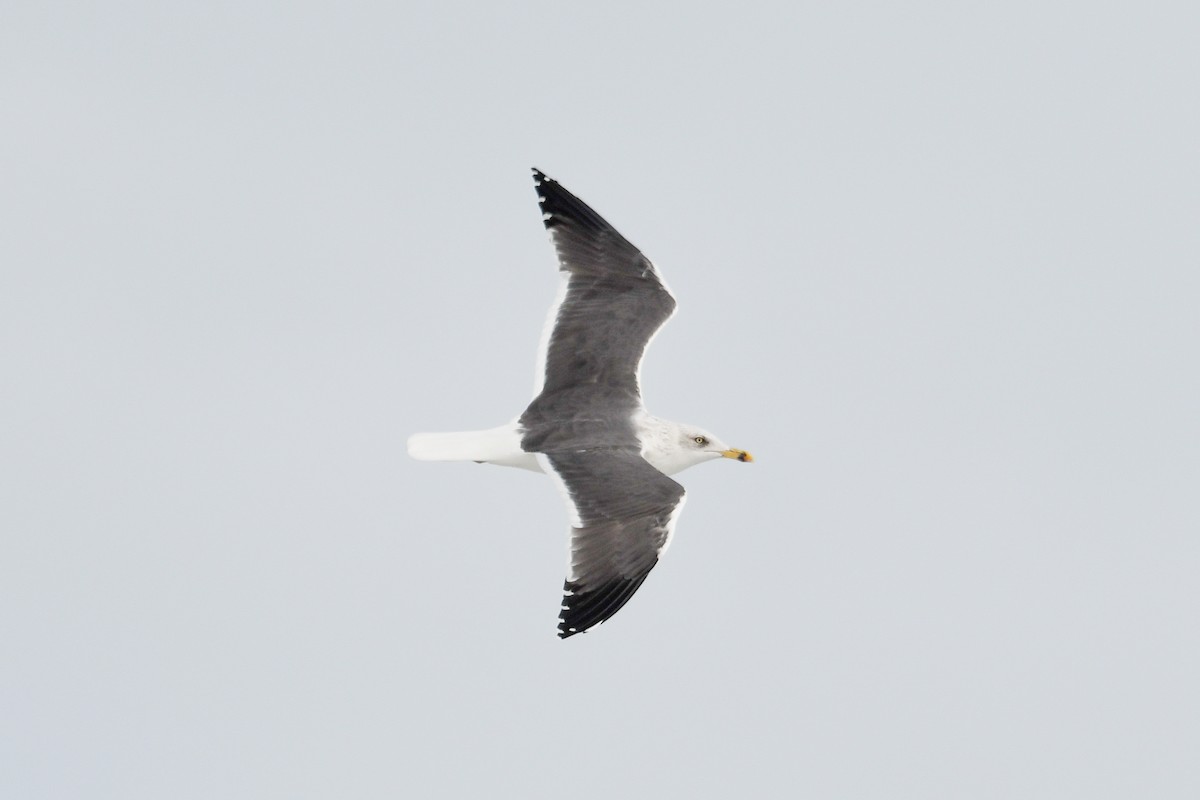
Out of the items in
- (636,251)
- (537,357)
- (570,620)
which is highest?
(636,251)

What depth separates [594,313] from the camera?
→ 1823 cm

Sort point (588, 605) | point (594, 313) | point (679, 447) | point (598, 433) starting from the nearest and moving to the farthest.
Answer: point (588, 605) < point (598, 433) < point (679, 447) < point (594, 313)

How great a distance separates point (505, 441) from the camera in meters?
17.0

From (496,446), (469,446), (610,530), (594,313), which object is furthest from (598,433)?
(594,313)

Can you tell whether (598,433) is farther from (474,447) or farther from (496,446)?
(474,447)

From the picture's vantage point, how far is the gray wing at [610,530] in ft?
50.3

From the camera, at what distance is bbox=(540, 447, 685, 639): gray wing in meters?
15.3

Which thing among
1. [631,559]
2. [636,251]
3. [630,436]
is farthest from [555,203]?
[631,559]

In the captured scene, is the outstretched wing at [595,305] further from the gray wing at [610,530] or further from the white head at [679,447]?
the gray wing at [610,530]

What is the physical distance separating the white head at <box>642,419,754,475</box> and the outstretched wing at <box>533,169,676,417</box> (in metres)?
0.41

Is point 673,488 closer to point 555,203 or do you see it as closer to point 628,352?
point 628,352

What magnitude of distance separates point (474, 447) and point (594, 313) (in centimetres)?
209

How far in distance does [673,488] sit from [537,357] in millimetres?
2609

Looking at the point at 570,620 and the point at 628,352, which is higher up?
the point at 628,352
